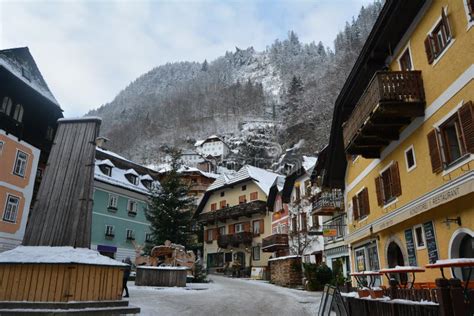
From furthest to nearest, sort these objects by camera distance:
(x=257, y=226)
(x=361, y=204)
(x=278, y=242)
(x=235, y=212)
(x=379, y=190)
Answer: (x=235, y=212) < (x=257, y=226) < (x=278, y=242) < (x=361, y=204) < (x=379, y=190)

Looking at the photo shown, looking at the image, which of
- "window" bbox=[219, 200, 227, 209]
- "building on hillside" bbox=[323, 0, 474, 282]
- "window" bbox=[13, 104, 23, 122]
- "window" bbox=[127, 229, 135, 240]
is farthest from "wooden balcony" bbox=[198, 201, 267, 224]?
"building on hillside" bbox=[323, 0, 474, 282]

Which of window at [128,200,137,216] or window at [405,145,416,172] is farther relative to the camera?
window at [128,200,137,216]

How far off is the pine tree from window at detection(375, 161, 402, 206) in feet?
56.9

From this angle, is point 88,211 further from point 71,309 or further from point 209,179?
point 209,179

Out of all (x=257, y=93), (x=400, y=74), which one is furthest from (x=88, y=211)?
(x=257, y=93)

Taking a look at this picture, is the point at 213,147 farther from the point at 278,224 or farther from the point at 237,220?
the point at 278,224

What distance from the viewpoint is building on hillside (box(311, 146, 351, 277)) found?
25.4 metres

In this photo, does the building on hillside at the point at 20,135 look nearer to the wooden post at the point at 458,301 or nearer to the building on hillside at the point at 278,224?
the building on hillside at the point at 278,224

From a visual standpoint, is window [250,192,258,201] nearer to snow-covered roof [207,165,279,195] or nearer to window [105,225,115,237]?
snow-covered roof [207,165,279,195]

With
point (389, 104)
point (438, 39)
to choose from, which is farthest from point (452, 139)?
point (438, 39)

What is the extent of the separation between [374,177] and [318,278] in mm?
10285

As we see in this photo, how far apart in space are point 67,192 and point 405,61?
1215cm

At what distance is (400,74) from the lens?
12.4m

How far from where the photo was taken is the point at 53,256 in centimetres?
1033
